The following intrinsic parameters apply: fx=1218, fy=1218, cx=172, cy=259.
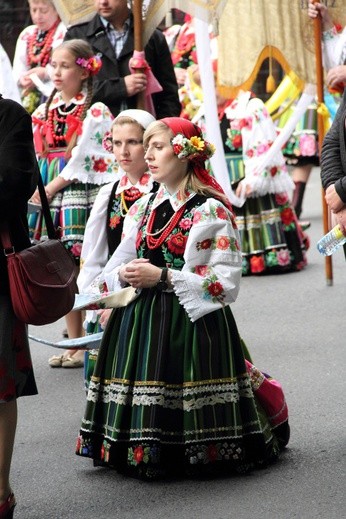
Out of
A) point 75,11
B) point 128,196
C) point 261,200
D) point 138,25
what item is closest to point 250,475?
point 128,196

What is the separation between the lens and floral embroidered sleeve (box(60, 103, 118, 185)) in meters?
6.81

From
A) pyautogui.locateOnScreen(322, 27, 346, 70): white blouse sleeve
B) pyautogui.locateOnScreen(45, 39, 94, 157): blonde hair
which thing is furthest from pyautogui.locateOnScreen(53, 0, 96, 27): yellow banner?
pyautogui.locateOnScreen(322, 27, 346, 70): white blouse sleeve

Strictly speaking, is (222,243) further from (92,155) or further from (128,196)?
(92,155)

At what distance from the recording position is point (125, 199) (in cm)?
552

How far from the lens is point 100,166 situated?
6.88 metres

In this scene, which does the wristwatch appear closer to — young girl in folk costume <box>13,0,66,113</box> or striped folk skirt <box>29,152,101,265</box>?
striped folk skirt <box>29,152,101,265</box>

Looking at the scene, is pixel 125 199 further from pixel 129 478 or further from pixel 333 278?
pixel 333 278

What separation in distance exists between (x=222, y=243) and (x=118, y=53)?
2792 millimetres

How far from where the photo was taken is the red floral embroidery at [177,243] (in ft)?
15.7

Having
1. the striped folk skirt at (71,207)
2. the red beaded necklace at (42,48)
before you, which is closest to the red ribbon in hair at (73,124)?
the striped folk skirt at (71,207)

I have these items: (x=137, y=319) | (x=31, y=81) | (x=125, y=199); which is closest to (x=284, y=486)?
(x=137, y=319)

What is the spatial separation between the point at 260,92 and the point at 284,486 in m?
13.5

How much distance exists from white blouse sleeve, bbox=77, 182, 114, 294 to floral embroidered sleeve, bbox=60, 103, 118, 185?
1238 millimetres

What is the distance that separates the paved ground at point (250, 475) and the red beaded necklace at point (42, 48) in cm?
193
